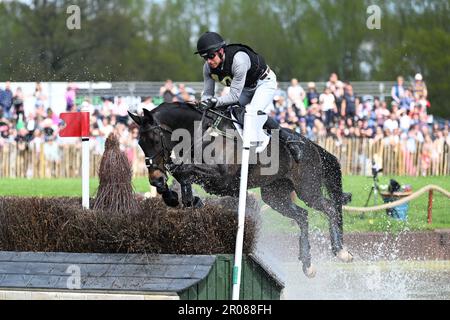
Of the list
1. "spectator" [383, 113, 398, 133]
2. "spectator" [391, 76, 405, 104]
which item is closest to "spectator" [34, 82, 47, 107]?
"spectator" [383, 113, 398, 133]

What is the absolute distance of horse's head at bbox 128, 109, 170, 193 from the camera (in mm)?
7680

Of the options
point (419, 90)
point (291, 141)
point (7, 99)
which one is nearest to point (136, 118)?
point (291, 141)

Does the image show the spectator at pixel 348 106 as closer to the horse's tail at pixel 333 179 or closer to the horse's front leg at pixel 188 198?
the horse's tail at pixel 333 179

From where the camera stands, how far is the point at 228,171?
8242 millimetres

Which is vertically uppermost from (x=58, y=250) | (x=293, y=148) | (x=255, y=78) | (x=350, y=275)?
(x=255, y=78)

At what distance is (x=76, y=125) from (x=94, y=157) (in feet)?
30.2

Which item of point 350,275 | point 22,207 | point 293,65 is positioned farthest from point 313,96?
point 22,207

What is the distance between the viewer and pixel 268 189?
367 inches

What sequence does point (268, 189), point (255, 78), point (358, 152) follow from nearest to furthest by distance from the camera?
point (255, 78), point (268, 189), point (358, 152)

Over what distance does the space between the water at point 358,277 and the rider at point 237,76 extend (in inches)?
51.4

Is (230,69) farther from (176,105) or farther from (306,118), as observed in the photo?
(306,118)

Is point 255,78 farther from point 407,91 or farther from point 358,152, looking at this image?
point 407,91

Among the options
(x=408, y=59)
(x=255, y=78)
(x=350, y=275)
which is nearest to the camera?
Answer: (x=255, y=78)

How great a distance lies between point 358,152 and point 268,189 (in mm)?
8056
